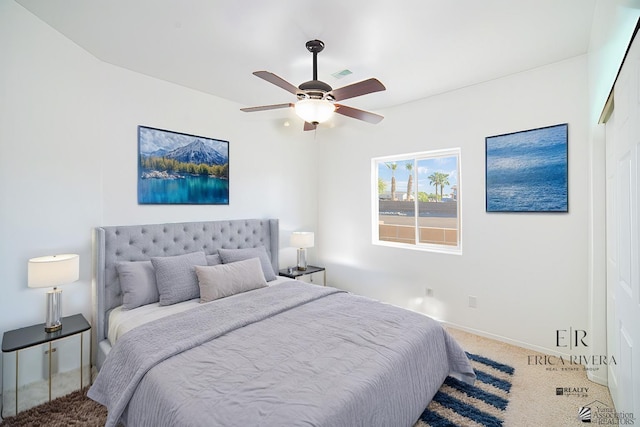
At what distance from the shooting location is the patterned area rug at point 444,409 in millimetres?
1857

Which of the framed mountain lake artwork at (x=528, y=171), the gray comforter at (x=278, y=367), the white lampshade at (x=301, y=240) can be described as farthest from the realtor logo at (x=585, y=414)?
the white lampshade at (x=301, y=240)

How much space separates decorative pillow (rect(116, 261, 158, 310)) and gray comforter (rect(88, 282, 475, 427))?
54 cm

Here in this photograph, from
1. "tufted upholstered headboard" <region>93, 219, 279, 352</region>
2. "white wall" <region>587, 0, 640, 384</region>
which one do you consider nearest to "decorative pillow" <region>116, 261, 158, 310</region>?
"tufted upholstered headboard" <region>93, 219, 279, 352</region>

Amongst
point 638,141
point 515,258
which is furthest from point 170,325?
point 515,258

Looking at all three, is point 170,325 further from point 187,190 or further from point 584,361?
point 584,361

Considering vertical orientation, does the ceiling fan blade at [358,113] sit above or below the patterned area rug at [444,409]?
above

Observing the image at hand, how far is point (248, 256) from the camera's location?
327cm

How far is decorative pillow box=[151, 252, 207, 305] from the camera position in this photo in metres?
2.54

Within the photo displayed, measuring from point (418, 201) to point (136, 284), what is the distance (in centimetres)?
324

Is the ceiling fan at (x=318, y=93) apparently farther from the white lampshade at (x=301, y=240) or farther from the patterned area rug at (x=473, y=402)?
the patterned area rug at (x=473, y=402)

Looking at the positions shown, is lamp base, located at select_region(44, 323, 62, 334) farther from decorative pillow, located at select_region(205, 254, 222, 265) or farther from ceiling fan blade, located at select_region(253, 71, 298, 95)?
ceiling fan blade, located at select_region(253, 71, 298, 95)

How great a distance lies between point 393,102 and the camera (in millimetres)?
3648

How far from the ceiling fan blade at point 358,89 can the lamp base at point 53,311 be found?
99.1 inches

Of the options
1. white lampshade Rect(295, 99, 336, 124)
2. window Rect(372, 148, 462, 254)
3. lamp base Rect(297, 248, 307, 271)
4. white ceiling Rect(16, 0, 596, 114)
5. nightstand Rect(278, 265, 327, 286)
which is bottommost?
nightstand Rect(278, 265, 327, 286)
